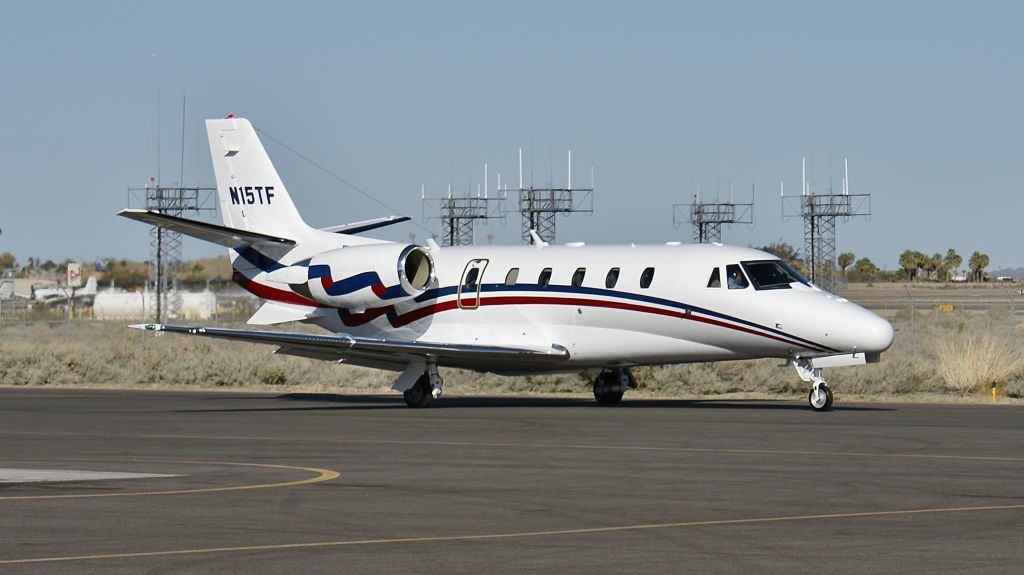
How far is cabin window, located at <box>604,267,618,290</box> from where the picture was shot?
27.8m

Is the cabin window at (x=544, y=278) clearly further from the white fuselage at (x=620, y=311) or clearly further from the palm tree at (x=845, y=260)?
the palm tree at (x=845, y=260)

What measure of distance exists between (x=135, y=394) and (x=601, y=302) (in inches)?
468

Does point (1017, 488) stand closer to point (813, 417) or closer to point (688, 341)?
point (813, 417)

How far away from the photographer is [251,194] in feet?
109

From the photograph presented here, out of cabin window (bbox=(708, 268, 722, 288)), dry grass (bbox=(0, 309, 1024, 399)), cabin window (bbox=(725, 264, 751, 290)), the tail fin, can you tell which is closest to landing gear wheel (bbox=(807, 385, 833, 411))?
cabin window (bbox=(725, 264, 751, 290))

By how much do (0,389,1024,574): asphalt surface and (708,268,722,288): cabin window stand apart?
293 cm

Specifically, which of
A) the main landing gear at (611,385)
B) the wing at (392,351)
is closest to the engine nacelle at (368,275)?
the wing at (392,351)

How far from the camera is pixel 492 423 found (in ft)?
77.7

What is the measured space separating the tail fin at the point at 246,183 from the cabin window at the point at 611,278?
26.0 ft

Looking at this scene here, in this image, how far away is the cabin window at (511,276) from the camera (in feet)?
95.3

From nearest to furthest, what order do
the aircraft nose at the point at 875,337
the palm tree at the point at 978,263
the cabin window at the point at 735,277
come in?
Result: the aircraft nose at the point at 875,337 < the cabin window at the point at 735,277 < the palm tree at the point at 978,263

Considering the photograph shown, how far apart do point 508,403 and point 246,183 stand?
7789 mm

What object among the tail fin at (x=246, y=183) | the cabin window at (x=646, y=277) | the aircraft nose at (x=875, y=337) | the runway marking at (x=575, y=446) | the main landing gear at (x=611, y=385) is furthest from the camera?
the tail fin at (x=246, y=183)

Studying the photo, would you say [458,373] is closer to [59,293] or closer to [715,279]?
[715,279]
